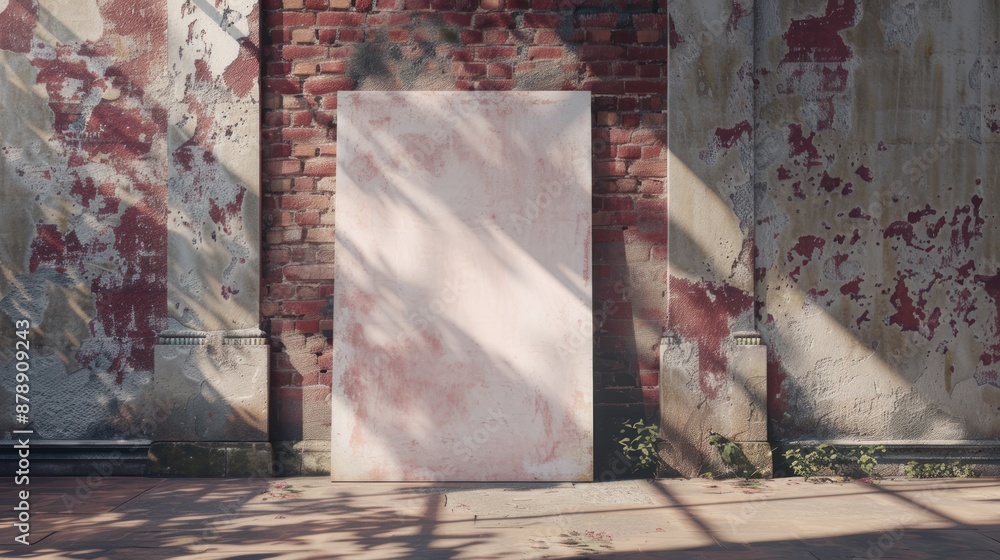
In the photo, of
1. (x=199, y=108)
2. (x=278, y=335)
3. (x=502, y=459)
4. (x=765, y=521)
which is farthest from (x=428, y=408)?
(x=199, y=108)

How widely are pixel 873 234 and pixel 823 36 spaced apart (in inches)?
47.3

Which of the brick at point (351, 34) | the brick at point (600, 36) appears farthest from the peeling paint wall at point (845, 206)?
the brick at point (351, 34)

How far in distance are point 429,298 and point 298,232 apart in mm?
877

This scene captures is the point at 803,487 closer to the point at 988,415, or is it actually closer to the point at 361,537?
the point at 988,415

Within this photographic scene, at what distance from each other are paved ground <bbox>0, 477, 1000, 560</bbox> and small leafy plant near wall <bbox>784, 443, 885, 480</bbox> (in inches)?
4.5

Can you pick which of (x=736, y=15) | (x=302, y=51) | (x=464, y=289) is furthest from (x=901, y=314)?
(x=302, y=51)

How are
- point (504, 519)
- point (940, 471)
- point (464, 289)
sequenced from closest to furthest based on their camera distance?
point (504, 519), point (464, 289), point (940, 471)

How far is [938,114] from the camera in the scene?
4.78 metres

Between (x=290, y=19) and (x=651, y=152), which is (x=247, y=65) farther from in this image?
(x=651, y=152)

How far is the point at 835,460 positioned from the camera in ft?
15.4

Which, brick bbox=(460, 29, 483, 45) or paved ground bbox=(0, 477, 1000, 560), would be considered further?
brick bbox=(460, 29, 483, 45)

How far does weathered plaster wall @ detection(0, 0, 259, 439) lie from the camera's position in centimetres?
469

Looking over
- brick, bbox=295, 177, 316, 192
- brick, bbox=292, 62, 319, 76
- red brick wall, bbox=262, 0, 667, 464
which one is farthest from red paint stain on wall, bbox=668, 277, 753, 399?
brick, bbox=292, 62, 319, 76

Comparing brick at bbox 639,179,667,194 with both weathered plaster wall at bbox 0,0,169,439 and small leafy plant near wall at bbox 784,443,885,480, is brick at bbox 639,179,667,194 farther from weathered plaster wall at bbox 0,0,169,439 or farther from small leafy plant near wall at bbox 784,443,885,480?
weathered plaster wall at bbox 0,0,169,439
